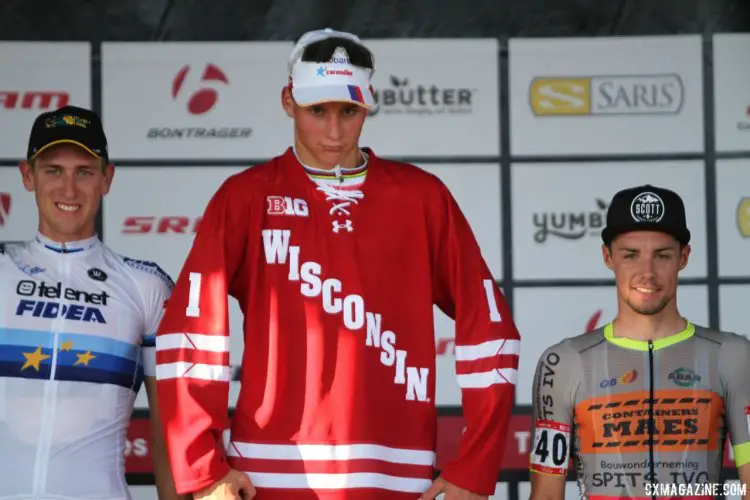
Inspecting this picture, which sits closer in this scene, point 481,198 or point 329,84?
point 329,84

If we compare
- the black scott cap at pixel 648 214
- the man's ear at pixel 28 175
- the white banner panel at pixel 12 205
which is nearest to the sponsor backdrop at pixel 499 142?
the white banner panel at pixel 12 205

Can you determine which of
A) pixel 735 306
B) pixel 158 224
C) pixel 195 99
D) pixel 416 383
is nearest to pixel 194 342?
pixel 416 383

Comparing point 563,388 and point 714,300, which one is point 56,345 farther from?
point 714,300

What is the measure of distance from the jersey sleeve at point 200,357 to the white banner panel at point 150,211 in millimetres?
1479

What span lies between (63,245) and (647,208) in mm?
1333

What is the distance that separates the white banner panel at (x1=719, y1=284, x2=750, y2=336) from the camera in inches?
162

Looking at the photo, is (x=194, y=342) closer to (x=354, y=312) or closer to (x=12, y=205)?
(x=354, y=312)

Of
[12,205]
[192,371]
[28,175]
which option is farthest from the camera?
[12,205]

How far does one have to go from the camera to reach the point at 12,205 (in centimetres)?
410

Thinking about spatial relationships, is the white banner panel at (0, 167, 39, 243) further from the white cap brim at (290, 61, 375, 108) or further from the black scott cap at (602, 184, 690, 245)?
the black scott cap at (602, 184, 690, 245)

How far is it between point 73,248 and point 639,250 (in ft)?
4.23

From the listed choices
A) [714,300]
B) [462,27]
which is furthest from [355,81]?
[714,300]

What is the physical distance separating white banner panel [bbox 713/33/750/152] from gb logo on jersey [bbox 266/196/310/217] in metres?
1.92

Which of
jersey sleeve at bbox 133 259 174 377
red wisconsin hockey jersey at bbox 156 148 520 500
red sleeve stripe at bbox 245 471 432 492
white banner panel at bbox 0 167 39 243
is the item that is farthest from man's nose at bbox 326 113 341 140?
white banner panel at bbox 0 167 39 243
